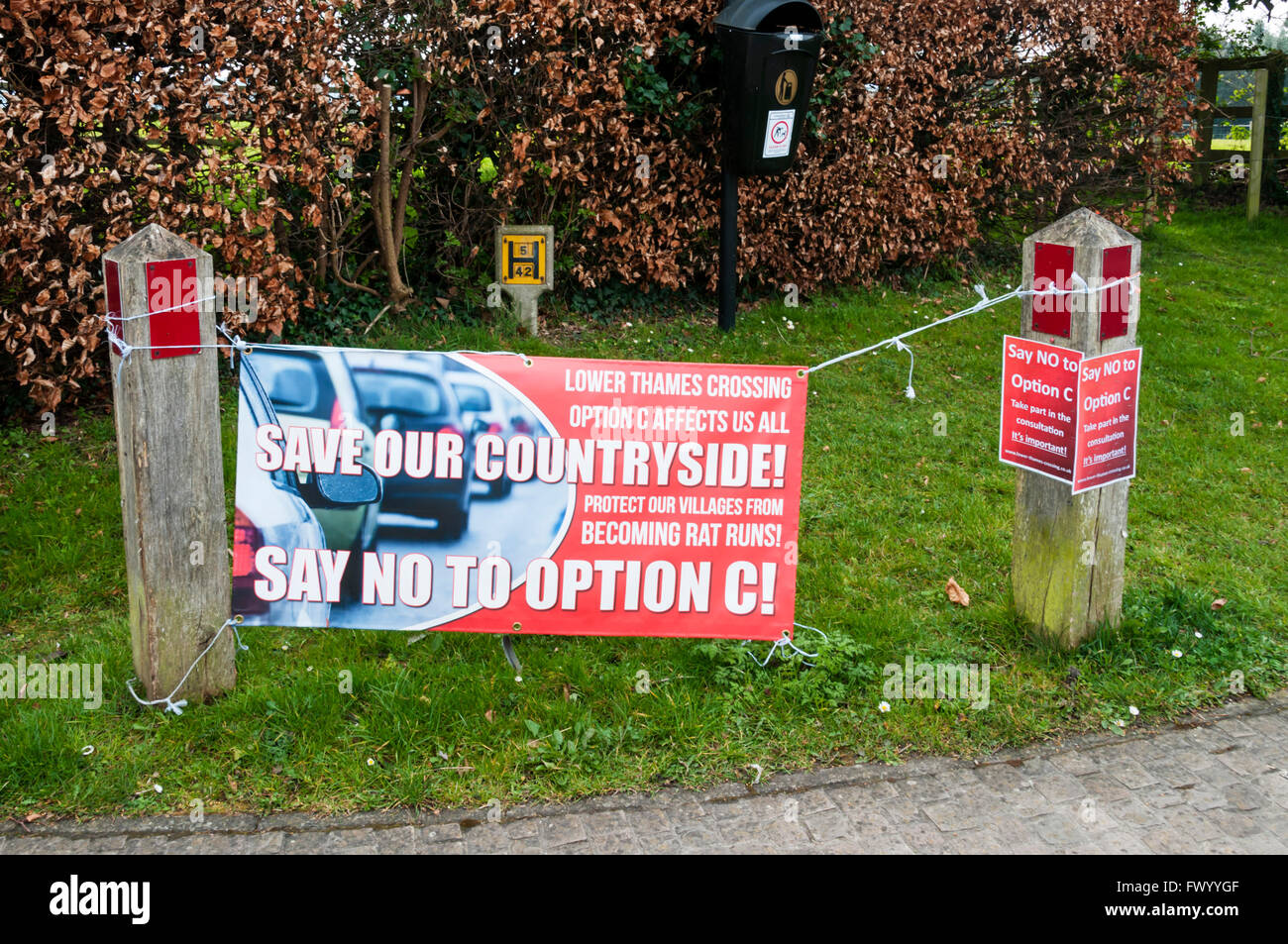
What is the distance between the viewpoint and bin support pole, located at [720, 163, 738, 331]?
848cm

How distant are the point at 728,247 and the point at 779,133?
0.87 metres

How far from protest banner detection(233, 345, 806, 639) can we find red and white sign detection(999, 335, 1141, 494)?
101 cm

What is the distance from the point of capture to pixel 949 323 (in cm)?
916

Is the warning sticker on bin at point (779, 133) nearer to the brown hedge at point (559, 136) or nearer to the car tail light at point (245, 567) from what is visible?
the brown hedge at point (559, 136)

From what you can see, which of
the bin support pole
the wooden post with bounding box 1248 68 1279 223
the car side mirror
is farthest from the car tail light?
the wooden post with bounding box 1248 68 1279 223

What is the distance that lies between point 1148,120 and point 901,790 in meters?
9.14

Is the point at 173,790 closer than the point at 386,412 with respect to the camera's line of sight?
Yes

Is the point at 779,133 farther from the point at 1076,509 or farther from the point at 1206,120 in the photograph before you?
the point at 1206,120

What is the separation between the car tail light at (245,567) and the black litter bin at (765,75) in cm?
505

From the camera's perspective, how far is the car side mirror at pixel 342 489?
167 inches

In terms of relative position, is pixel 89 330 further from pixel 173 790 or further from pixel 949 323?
pixel 949 323

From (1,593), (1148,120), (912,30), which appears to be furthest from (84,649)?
(1148,120)

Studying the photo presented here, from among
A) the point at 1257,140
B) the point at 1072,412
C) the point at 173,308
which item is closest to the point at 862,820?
the point at 1072,412

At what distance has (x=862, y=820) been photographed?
3.79m
